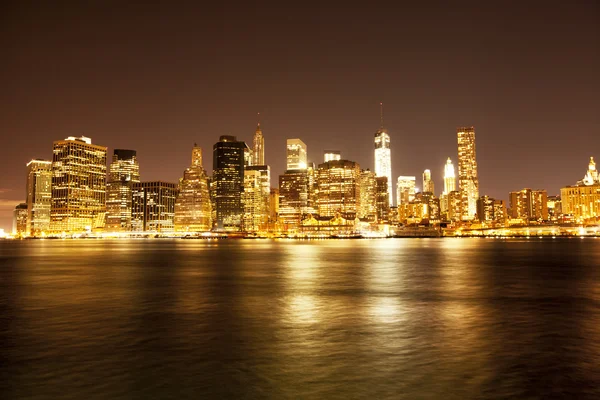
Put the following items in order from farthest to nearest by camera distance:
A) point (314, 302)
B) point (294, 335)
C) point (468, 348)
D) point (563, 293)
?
1. point (563, 293)
2. point (314, 302)
3. point (294, 335)
4. point (468, 348)

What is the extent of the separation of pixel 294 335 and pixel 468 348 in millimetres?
9062

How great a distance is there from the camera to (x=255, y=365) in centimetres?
2117

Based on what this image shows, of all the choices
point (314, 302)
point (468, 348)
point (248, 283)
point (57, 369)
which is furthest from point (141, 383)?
point (248, 283)

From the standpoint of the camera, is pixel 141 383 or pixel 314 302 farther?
pixel 314 302

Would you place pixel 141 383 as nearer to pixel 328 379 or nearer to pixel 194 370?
pixel 194 370

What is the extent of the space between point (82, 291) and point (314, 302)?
23326 millimetres

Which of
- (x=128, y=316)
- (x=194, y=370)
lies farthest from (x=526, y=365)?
(x=128, y=316)

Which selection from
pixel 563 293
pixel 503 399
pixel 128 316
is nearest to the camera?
pixel 503 399

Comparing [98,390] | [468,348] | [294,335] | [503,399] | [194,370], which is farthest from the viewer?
[294,335]

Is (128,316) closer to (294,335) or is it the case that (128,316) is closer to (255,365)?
(294,335)

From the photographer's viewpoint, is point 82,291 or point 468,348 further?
point 82,291

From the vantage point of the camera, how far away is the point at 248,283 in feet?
183

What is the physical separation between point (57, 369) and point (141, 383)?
456 cm

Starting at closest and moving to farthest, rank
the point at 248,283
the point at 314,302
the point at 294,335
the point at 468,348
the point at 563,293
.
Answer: the point at 468,348 → the point at 294,335 → the point at 314,302 → the point at 563,293 → the point at 248,283
